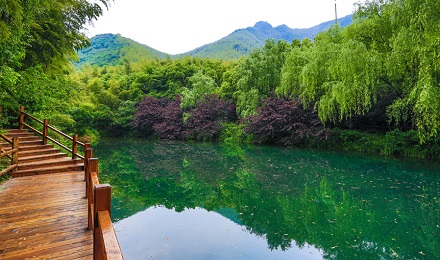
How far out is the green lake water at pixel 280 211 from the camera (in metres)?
4.53

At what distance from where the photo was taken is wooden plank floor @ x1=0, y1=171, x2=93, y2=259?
275 centimetres

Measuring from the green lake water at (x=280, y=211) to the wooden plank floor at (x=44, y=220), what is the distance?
3.80ft

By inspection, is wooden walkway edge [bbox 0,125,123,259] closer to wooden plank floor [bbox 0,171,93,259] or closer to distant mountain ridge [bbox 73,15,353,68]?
wooden plank floor [bbox 0,171,93,259]

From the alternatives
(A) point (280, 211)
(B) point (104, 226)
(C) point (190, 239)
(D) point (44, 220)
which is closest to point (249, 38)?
(A) point (280, 211)

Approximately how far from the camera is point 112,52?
226ft

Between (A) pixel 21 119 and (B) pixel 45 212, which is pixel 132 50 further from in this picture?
(B) pixel 45 212

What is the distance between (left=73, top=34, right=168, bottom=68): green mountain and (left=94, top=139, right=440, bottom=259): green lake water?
2255 inches

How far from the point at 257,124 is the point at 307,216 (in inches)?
526

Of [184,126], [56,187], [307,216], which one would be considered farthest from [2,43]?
[184,126]

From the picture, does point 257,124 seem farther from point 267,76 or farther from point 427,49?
point 427,49

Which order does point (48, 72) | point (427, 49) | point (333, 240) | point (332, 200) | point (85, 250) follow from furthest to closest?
point (48, 72)
point (427, 49)
point (332, 200)
point (333, 240)
point (85, 250)

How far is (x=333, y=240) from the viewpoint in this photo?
4.74 meters

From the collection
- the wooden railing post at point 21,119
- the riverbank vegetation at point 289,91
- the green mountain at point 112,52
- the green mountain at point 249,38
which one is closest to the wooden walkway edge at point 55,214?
the riverbank vegetation at point 289,91

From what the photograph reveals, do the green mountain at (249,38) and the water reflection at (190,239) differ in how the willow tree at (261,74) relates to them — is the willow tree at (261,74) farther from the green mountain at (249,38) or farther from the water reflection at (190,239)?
the green mountain at (249,38)
